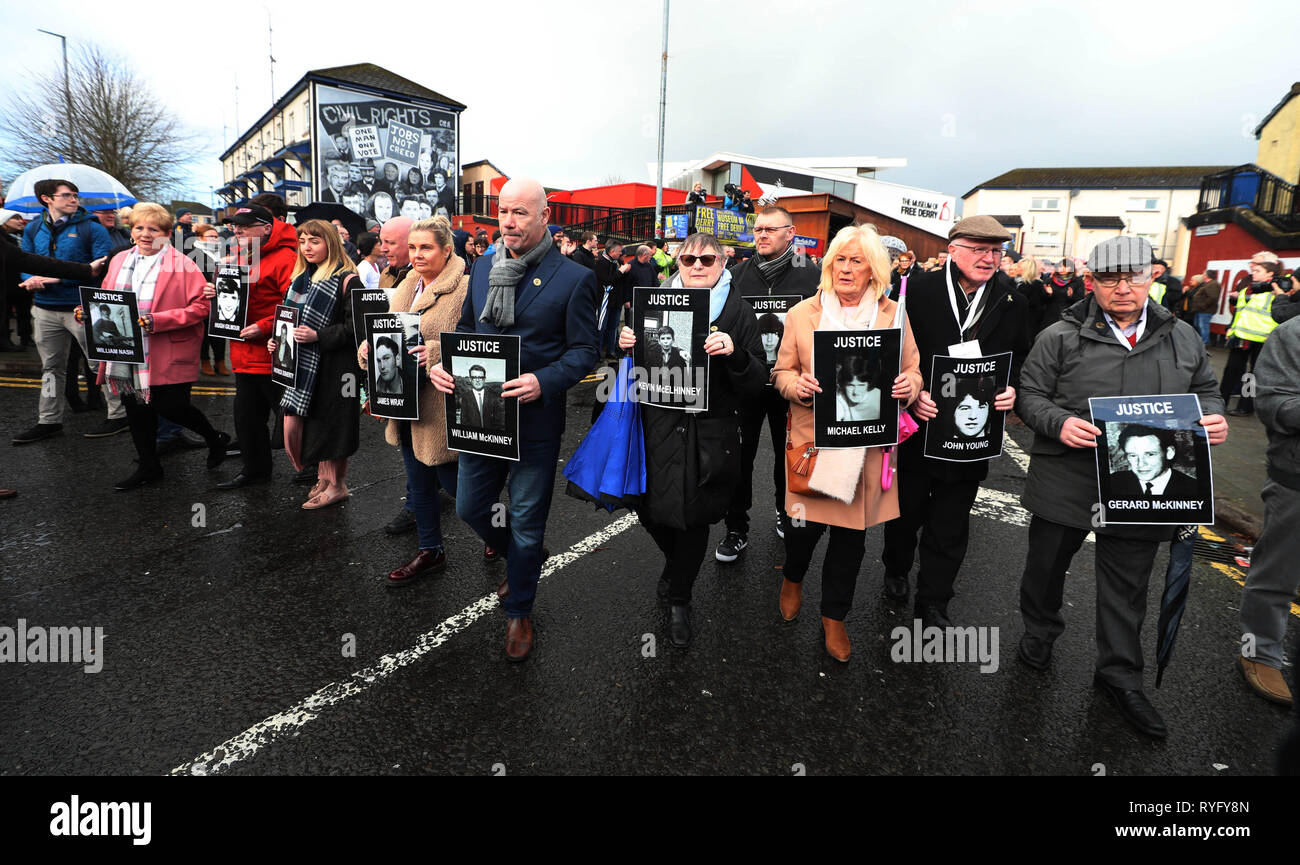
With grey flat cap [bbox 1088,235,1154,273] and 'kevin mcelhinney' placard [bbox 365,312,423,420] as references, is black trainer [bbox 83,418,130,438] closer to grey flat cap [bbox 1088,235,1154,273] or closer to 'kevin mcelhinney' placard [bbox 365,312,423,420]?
'kevin mcelhinney' placard [bbox 365,312,423,420]

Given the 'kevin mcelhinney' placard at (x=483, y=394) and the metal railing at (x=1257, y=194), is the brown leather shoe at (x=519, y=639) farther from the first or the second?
the metal railing at (x=1257, y=194)

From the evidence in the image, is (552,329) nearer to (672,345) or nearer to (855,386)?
(672,345)

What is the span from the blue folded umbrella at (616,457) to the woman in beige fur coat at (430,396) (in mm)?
1018

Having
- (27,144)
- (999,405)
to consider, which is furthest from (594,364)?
(27,144)

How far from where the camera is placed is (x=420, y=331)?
4008 millimetres

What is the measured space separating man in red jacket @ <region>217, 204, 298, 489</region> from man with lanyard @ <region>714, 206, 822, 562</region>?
12.2ft

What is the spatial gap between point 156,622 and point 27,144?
32770mm

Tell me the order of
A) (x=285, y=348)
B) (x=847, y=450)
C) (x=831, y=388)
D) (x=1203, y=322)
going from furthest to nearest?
(x=1203, y=322) < (x=285, y=348) < (x=847, y=450) < (x=831, y=388)

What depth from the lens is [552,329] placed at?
126 inches

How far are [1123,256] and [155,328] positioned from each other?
6.44 meters

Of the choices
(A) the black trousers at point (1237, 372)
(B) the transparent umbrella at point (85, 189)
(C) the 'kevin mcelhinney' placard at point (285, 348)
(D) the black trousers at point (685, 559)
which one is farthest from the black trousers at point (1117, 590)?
(B) the transparent umbrella at point (85, 189)

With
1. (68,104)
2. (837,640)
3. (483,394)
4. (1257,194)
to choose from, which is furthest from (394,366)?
(68,104)

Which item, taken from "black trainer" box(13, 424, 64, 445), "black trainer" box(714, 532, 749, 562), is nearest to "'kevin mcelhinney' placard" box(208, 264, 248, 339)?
"black trainer" box(13, 424, 64, 445)
